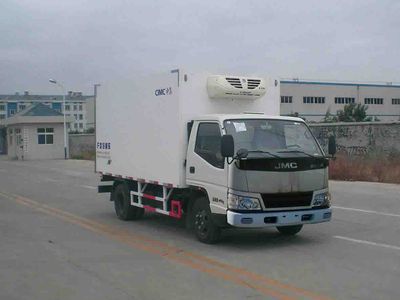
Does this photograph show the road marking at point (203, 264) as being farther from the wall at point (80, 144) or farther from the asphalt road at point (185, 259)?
the wall at point (80, 144)

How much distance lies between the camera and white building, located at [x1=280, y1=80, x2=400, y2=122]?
300ft

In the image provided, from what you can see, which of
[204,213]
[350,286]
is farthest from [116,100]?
[350,286]

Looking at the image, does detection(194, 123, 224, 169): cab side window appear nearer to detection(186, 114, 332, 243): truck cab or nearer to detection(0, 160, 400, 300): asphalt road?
detection(186, 114, 332, 243): truck cab

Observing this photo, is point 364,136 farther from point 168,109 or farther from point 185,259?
point 185,259

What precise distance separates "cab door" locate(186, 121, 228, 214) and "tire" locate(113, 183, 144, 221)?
279 cm

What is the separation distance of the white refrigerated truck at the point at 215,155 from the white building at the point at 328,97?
79.4 meters

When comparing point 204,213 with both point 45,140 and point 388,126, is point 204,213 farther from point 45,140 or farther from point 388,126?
point 45,140

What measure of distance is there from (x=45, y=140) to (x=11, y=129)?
7480 mm

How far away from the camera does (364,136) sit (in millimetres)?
26781

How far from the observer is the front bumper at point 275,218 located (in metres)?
8.59

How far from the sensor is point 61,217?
12.9 meters

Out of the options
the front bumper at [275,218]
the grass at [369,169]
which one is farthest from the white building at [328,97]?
the front bumper at [275,218]

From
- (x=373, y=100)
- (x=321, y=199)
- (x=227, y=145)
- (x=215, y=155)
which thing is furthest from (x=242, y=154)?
(x=373, y=100)

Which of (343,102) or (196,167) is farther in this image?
(343,102)
